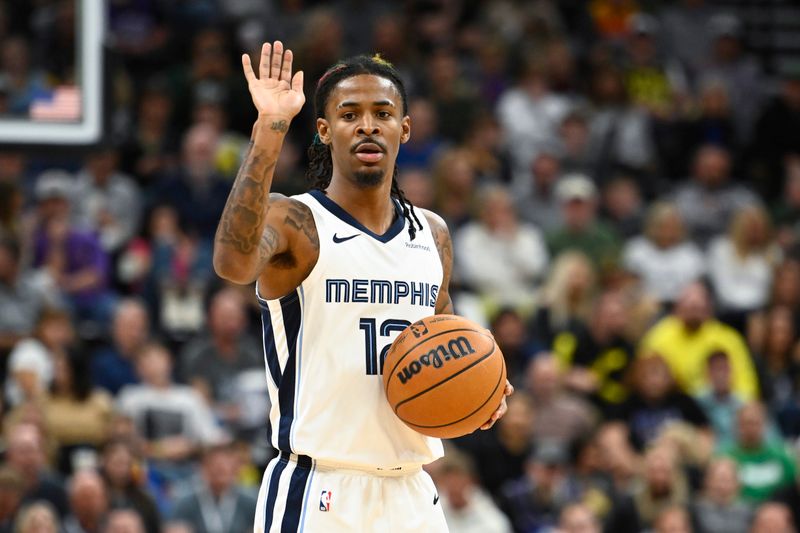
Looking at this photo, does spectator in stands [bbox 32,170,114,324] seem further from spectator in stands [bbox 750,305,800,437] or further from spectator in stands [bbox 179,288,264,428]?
spectator in stands [bbox 750,305,800,437]

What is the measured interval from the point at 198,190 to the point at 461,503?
4.01 metres

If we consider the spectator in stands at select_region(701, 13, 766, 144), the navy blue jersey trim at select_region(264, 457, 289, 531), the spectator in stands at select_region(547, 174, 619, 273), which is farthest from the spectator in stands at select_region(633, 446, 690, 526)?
the spectator in stands at select_region(701, 13, 766, 144)

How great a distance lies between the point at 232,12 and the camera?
14.8 metres

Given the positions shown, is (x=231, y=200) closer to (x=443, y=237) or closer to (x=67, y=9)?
(x=443, y=237)

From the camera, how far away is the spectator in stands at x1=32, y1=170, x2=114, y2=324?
1110cm

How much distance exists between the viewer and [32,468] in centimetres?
929

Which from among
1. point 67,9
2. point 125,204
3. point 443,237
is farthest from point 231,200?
point 125,204

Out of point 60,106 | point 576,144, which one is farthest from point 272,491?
point 576,144

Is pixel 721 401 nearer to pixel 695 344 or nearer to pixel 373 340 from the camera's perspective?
pixel 695 344

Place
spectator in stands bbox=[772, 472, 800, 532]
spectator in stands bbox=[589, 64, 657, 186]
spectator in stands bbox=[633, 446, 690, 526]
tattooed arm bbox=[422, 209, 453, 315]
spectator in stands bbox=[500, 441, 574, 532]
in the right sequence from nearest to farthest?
tattooed arm bbox=[422, 209, 453, 315] → spectator in stands bbox=[500, 441, 574, 532] → spectator in stands bbox=[633, 446, 690, 526] → spectator in stands bbox=[772, 472, 800, 532] → spectator in stands bbox=[589, 64, 657, 186]

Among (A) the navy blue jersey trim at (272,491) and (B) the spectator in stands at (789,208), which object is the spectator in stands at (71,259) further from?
(B) the spectator in stands at (789,208)

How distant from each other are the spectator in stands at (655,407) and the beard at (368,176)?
6.69 meters

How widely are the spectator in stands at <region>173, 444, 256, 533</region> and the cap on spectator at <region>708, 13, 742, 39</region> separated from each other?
899 centimetres

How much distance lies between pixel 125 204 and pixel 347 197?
24.3 feet
